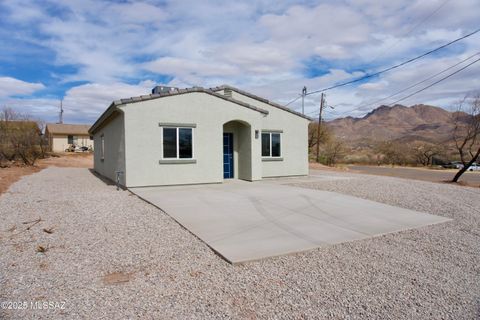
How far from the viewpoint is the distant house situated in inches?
1972

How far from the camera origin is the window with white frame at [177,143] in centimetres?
1234

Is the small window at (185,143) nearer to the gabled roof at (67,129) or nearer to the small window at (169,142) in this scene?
the small window at (169,142)

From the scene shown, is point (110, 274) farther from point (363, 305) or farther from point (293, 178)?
point (293, 178)

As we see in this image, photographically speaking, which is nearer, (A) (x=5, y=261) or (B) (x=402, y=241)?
(A) (x=5, y=261)

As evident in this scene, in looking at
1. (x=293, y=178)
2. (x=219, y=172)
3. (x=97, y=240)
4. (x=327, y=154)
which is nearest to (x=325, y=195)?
(x=219, y=172)

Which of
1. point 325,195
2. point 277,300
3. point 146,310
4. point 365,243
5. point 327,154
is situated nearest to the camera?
point 146,310

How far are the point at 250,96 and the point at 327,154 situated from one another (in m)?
22.1

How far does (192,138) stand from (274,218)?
650cm

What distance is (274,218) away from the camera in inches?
282

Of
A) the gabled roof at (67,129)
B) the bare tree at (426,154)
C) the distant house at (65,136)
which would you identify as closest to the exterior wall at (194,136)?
the bare tree at (426,154)

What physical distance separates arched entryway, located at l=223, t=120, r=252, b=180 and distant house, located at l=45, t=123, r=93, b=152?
41.6 m

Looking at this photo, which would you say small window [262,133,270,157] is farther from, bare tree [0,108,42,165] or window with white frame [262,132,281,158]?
bare tree [0,108,42,165]

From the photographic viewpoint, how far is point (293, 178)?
16281mm

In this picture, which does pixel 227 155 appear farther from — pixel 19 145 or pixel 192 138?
pixel 19 145
